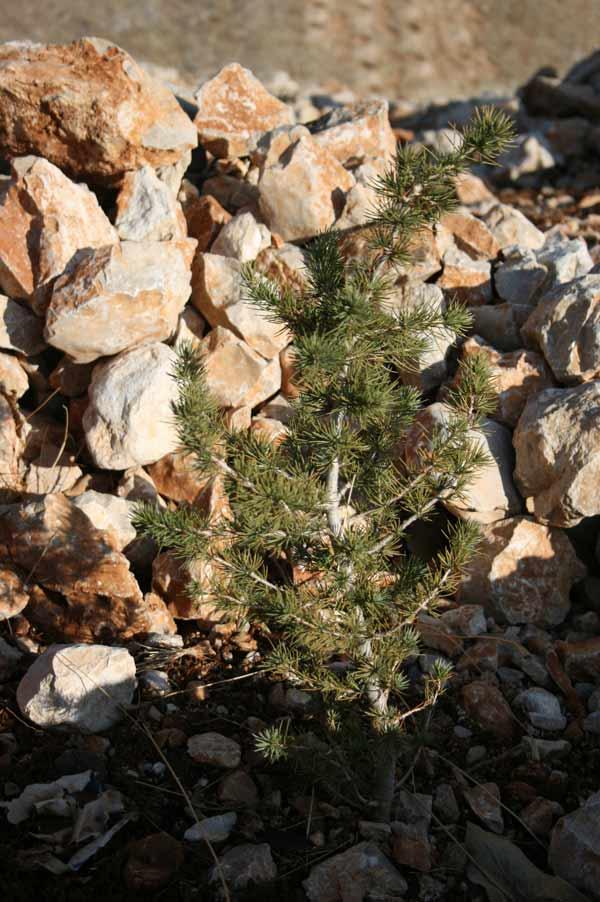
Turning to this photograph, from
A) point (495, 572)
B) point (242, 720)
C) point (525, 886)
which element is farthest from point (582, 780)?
point (242, 720)

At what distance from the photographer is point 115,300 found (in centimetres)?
450

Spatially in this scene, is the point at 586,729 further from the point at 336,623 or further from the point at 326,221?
the point at 326,221

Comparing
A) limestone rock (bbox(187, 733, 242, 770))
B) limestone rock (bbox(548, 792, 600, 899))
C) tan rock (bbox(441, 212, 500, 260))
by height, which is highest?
tan rock (bbox(441, 212, 500, 260))

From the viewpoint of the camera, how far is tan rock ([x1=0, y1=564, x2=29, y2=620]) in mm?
4070

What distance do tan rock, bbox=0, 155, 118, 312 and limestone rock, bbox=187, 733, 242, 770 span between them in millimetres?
2496

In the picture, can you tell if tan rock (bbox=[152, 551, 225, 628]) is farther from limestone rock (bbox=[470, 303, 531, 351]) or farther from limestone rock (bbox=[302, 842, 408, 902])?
limestone rock (bbox=[470, 303, 531, 351])

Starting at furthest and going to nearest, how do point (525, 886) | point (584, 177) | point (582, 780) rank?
point (584, 177) < point (582, 780) < point (525, 886)

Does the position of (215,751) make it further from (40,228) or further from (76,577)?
(40,228)

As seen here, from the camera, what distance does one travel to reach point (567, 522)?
174 inches

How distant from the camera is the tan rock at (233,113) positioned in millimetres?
5887

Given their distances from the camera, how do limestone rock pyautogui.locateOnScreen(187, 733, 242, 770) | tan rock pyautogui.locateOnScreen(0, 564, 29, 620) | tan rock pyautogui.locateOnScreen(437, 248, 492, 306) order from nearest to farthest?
limestone rock pyautogui.locateOnScreen(187, 733, 242, 770) < tan rock pyautogui.locateOnScreen(0, 564, 29, 620) < tan rock pyautogui.locateOnScreen(437, 248, 492, 306)

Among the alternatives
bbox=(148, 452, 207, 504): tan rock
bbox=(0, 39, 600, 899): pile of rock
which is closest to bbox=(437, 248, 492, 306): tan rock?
bbox=(0, 39, 600, 899): pile of rock

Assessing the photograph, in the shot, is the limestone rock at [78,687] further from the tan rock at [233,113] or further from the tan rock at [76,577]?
the tan rock at [233,113]

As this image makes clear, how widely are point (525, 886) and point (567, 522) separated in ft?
5.97
